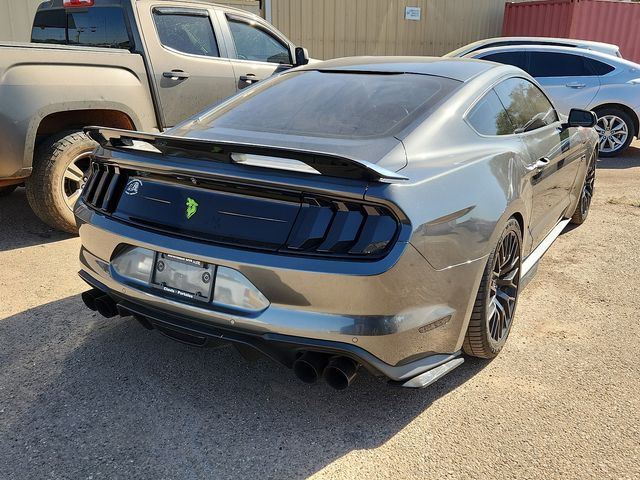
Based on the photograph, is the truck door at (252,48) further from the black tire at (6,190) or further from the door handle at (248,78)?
the black tire at (6,190)

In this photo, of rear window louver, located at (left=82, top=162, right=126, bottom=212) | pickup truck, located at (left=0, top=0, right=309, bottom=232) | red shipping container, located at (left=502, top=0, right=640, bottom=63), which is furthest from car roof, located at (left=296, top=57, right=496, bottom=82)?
red shipping container, located at (left=502, top=0, right=640, bottom=63)

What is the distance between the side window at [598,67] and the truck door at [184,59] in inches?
249

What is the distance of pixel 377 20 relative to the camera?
13875mm

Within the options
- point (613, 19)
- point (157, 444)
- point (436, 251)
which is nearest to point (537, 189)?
point (436, 251)

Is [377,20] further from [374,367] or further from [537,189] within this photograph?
[374,367]

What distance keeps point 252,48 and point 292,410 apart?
15.7 feet

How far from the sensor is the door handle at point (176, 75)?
5.39m

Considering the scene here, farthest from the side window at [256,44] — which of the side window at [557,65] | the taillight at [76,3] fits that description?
the side window at [557,65]

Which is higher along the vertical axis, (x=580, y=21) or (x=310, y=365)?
(x=580, y=21)

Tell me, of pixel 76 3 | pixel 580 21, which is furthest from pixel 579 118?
pixel 580 21

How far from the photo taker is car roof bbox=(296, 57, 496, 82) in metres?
3.31

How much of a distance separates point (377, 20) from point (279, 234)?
1286 cm

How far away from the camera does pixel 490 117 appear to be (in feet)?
10.5

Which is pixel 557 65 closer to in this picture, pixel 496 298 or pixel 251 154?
pixel 496 298
